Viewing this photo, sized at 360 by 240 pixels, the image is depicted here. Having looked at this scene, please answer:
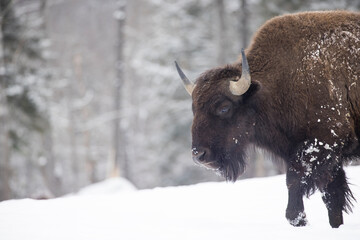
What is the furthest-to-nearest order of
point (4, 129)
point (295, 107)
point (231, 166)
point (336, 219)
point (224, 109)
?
1. point (4, 129)
2. point (231, 166)
3. point (224, 109)
4. point (295, 107)
5. point (336, 219)

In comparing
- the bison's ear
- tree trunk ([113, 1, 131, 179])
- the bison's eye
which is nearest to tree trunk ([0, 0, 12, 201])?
tree trunk ([113, 1, 131, 179])

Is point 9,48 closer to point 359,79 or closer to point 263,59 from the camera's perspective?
point 263,59

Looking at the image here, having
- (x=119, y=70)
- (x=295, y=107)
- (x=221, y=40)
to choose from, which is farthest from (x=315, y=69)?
(x=119, y=70)

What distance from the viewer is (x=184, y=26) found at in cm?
1995

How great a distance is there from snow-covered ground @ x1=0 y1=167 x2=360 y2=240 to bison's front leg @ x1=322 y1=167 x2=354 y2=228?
13 centimetres

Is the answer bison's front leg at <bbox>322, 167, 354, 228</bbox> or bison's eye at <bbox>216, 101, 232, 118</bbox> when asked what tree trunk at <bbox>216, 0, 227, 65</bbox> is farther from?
bison's front leg at <bbox>322, 167, 354, 228</bbox>

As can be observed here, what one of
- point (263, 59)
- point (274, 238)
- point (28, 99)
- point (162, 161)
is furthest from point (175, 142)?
point (274, 238)

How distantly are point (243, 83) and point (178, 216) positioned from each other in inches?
72.8

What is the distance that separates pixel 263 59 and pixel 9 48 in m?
13.1

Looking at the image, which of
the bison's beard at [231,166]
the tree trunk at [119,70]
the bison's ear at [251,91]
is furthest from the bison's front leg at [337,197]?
the tree trunk at [119,70]

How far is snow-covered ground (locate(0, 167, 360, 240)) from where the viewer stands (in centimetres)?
396

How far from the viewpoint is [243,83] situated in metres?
4.92

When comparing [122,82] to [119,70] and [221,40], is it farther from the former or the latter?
[221,40]

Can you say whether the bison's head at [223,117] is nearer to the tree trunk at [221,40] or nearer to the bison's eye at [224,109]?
the bison's eye at [224,109]
